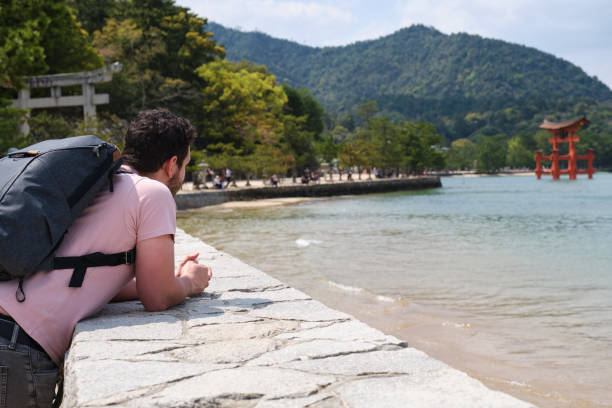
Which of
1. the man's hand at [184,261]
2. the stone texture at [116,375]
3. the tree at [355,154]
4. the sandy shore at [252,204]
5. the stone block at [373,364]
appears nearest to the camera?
the stone texture at [116,375]

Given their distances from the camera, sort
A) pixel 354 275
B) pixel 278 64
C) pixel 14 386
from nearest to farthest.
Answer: pixel 14 386, pixel 354 275, pixel 278 64

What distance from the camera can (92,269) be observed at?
80.1 inches

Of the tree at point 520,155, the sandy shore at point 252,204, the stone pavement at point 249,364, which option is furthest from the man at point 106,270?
the tree at point 520,155

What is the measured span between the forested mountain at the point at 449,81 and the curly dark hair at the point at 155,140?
132 m

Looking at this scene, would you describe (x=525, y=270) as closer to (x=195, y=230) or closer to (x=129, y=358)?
(x=129, y=358)

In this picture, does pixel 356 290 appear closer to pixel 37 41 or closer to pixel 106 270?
pixel 106 270

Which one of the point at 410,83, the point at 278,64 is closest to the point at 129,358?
the point at 410,83

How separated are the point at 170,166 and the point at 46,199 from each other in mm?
620

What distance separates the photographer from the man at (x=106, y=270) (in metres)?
1.87

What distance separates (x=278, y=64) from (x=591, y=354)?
199m

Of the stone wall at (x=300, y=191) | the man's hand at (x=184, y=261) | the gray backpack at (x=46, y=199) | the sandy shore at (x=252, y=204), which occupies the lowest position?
the sandy shore at (x=252, y=204)

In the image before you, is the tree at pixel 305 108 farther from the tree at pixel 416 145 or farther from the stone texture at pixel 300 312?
the stone texture at pixel 300 312

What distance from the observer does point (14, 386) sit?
71.1 inches

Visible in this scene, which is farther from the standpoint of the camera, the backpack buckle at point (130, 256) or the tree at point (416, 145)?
the tree at point (416, 145)
